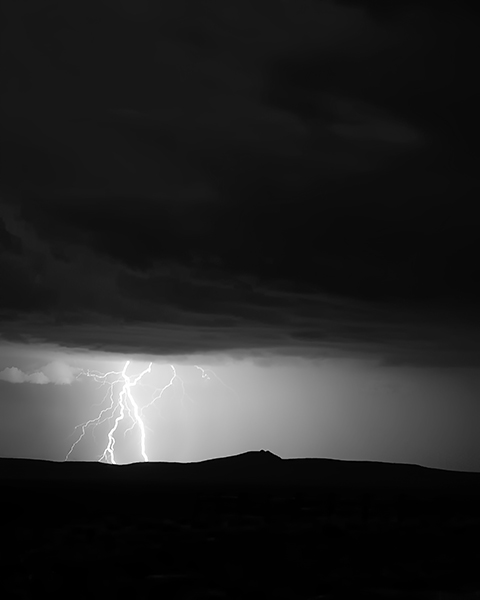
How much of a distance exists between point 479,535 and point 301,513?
792 inches

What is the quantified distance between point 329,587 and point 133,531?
21.7 metres

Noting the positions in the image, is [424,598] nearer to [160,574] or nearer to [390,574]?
[390,574]

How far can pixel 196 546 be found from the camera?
4353 cm

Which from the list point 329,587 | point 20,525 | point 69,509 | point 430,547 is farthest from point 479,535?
point 69,509

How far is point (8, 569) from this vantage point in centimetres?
3372

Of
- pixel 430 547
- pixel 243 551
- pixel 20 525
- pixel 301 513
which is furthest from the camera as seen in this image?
pixel 301 513

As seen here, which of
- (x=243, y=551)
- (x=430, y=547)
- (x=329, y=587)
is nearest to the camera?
(x=329, y=587)

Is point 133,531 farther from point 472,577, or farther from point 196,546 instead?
point 472,577

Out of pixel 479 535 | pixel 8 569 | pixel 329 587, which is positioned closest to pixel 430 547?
pixel 479 535

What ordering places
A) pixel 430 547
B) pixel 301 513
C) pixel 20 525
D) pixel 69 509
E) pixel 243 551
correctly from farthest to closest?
pixel 69 509 < pixel 301 513 < pixel 20 525 < pixel 430 547 < pixel 243 551

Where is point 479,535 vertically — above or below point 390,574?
above

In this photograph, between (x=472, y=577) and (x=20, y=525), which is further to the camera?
(x=20, y=525)

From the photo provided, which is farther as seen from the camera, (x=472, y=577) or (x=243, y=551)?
(x=243, y=551)

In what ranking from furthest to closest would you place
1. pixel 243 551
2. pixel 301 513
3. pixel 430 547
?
pixel 301 513 < pixel 430 547 < pixel 243 551
